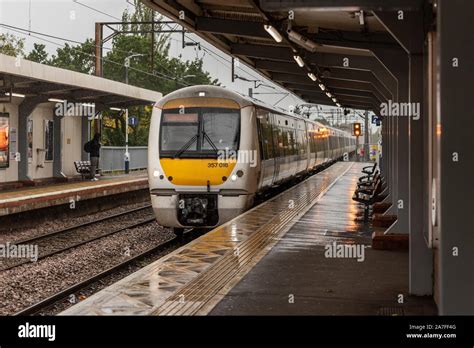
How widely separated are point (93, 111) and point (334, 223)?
1451 cm

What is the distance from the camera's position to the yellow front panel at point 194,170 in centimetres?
1334

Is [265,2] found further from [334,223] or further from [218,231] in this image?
[334,223]

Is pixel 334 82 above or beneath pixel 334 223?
above

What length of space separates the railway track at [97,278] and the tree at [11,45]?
44193 millimetres

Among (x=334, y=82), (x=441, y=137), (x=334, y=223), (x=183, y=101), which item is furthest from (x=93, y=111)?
(x=441, y=137)

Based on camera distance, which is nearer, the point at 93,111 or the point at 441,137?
the point at 441,137

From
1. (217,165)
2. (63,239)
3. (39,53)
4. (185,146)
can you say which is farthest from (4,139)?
(39,53)

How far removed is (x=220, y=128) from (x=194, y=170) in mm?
1025

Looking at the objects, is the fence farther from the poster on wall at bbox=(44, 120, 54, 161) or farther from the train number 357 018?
the train number 357 018

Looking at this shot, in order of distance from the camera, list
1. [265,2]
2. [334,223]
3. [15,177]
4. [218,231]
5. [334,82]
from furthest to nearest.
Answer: [15,177] < [334,82] < [334,223] < [218,231] < [265,2]

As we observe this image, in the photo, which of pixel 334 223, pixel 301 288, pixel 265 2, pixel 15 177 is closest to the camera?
pixel 265 2

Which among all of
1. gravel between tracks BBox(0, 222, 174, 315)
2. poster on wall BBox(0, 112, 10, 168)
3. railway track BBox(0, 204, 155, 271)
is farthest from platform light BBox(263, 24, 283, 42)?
poster on wall BBox(0, 112, 10, 168)

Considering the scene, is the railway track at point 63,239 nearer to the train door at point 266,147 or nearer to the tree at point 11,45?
the train door at point 266,147

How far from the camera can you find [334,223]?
13172 mm
